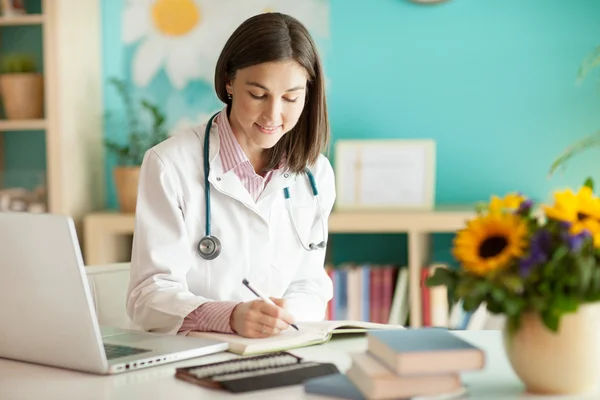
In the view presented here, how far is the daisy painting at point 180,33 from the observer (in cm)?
362

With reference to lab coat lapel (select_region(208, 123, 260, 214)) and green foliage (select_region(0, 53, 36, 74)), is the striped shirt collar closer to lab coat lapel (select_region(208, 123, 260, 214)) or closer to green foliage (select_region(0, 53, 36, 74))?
lab coat lapel (select_region(208, 123, 260, 214))

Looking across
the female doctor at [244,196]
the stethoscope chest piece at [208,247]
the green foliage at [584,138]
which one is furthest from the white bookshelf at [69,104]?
the green foliage at [584,138]

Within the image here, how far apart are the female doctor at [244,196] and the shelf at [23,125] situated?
1.50m

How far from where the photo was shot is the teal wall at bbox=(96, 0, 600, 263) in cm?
344

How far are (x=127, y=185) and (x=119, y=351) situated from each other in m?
1.87

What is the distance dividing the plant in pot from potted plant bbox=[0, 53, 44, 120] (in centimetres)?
29

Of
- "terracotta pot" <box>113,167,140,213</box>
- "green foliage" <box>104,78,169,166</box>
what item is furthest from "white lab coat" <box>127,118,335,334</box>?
"green foliage" <box>104,78,169,166</box>

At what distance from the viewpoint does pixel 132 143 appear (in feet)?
11.6

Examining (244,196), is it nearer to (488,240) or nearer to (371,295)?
(488,240)

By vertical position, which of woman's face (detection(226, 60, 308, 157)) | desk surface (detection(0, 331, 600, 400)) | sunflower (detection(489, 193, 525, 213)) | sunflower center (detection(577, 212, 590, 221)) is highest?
woman's face (detection(226, 60, 308, 157))

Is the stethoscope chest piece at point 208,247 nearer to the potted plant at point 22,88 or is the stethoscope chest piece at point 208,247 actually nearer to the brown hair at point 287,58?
the brown hair at point 287,58

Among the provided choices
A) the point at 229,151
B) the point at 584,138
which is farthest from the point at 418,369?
the point at 584,138

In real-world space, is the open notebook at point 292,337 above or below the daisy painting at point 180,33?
below

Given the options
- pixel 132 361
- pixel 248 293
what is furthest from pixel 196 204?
pixel 132 361
